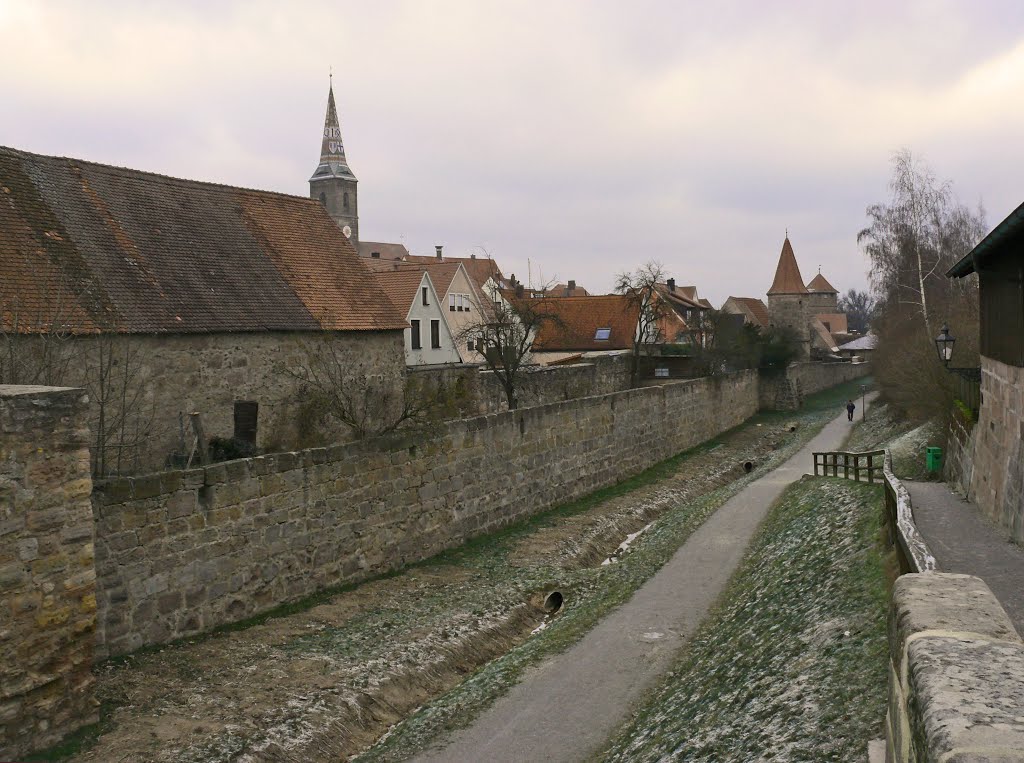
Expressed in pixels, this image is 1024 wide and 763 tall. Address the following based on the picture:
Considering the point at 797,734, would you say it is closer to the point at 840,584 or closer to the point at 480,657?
the point at 840,584

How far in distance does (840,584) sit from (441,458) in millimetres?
7682

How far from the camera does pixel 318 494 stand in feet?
41.8

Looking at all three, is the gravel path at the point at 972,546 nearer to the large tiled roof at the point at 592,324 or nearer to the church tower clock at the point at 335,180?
the large tiled roof at the point at 592,324

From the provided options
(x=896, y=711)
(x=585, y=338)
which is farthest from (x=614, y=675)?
(x=585, y=338)

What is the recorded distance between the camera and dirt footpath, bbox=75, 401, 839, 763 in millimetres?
8328

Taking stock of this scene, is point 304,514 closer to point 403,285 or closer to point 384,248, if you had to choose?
point 403,285

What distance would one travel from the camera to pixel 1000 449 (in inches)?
530

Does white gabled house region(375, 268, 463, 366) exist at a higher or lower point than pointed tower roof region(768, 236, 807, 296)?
lower

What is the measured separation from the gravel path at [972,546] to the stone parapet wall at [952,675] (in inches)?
146

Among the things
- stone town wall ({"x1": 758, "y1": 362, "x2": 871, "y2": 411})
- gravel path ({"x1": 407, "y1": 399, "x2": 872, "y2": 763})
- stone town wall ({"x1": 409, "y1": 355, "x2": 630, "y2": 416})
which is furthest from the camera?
stone town wall ({"x1": 758, "y1": 362, "x2": 871, "y2": 411})

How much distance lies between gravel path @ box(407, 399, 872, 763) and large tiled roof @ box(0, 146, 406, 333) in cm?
988

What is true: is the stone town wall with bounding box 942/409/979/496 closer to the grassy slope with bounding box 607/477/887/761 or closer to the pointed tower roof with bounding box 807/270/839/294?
the grassy slope with bounding box 607/477/887/761

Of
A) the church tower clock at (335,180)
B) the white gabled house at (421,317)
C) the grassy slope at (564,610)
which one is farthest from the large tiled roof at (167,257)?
the church tower clock at (335,180)

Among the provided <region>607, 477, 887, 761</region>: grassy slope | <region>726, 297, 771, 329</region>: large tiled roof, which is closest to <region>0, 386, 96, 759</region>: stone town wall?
<region>607, 477, 887, 761</region>: grassy slope
